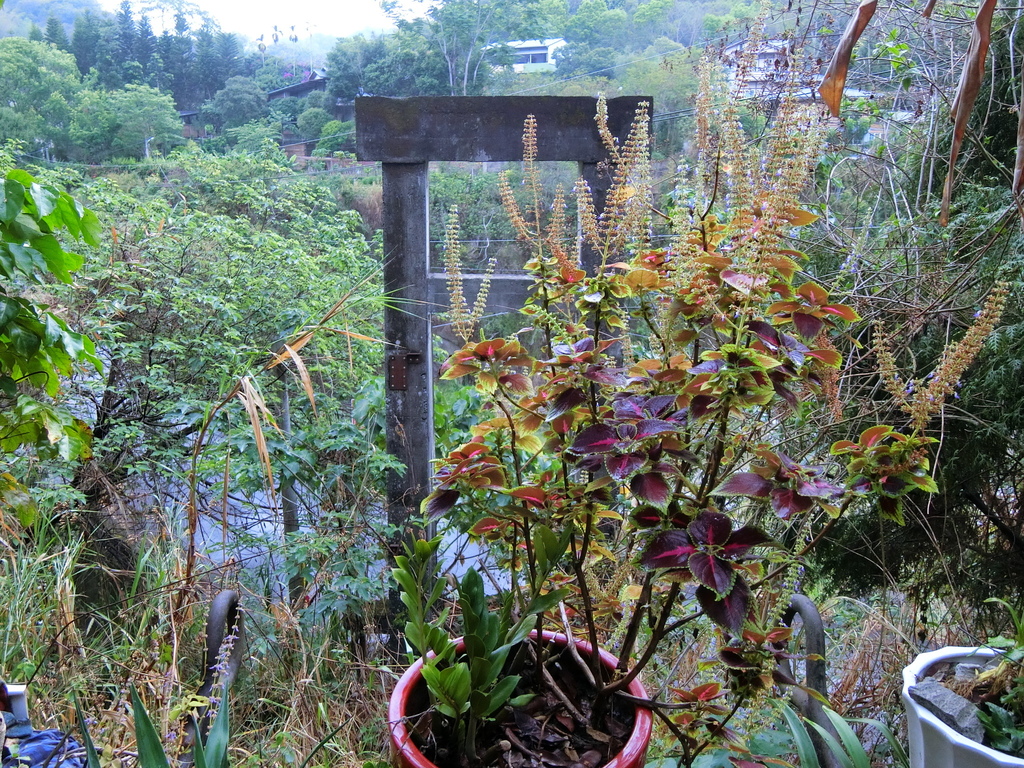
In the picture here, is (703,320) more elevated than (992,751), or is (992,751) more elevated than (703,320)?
(703,320)

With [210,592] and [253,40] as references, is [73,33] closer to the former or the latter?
[253,40]

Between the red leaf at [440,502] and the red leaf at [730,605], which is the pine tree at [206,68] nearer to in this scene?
the red leaf at [440,502]

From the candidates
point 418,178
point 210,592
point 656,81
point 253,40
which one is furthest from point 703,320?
point 253,40

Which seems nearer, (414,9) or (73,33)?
(414,9)

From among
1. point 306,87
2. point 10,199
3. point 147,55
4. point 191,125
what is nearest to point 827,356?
point 10,199

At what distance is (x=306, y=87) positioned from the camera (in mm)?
5727

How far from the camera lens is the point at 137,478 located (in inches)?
128

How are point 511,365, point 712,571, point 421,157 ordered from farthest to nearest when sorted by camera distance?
1. point 421,157
2. point 511,365
3. point 712,571

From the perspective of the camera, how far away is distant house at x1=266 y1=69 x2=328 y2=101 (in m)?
5.54

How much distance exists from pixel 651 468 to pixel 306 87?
5843 millimetres

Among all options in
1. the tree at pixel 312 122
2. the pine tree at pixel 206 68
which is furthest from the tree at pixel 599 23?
the pine tree at pixel 206 68

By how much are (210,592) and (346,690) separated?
2.38 feet

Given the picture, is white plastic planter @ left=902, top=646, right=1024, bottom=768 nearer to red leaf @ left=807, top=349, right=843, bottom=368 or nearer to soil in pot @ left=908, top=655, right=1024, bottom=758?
soil in pot @ left=908, top=655, right=1024, bottom=758

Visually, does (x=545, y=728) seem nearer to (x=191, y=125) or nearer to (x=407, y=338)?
(x=407, y=338)
